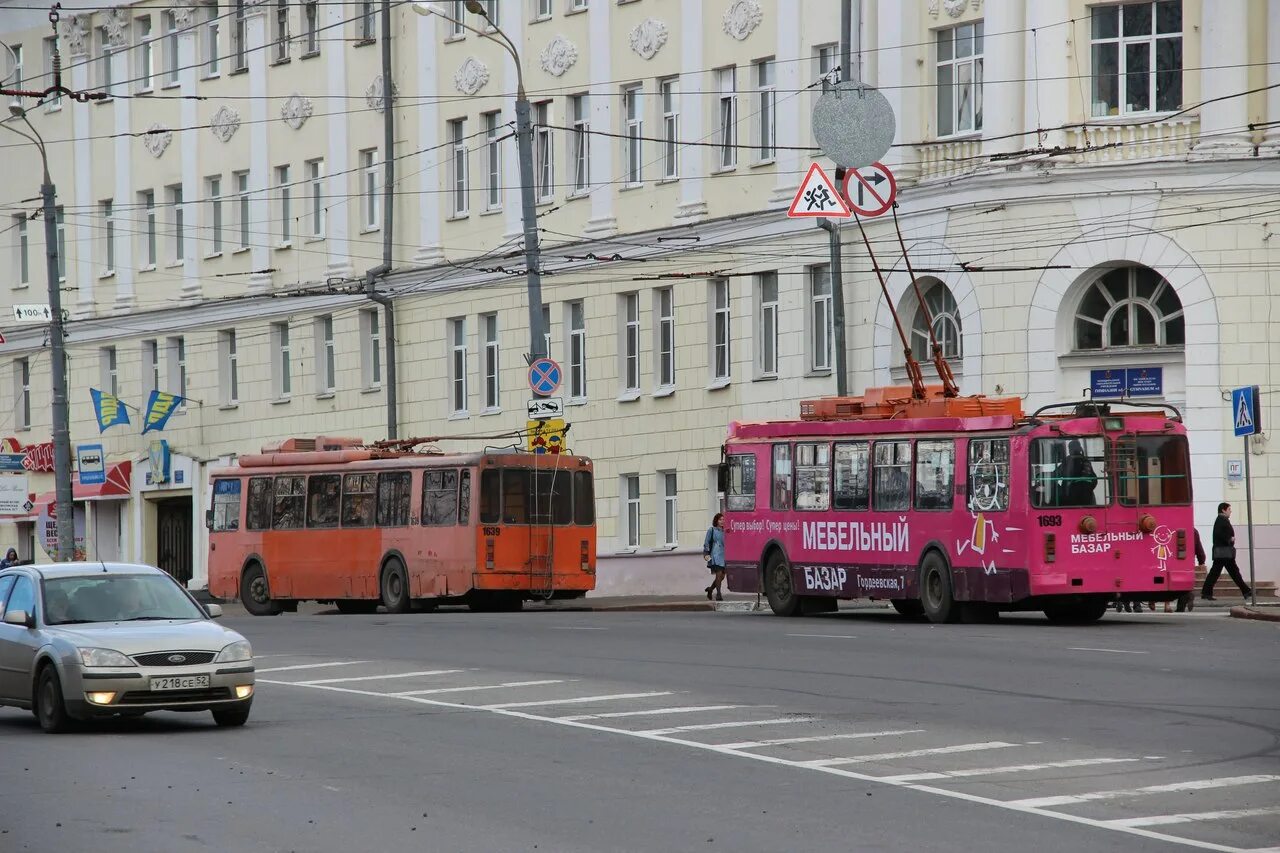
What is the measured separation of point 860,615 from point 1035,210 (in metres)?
8.95

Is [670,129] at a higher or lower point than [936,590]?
higher

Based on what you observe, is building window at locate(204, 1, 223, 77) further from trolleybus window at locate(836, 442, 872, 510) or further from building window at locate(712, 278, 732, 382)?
trolleybus window at locate(836, 442, 872, 510)

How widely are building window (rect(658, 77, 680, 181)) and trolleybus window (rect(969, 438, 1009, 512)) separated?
18.6 meters

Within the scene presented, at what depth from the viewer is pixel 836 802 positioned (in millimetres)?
13711

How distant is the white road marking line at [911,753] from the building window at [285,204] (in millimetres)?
45242

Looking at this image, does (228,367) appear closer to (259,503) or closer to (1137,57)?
(259,503)

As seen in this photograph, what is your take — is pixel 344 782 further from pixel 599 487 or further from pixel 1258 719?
A: pixel 599 487

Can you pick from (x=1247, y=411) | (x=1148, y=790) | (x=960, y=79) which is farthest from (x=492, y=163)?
(x=1148, y=790)

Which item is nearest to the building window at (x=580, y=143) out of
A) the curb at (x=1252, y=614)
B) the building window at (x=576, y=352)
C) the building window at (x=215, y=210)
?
the building window at (x=576, y=352)

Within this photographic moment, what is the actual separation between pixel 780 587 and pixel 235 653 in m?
18.2

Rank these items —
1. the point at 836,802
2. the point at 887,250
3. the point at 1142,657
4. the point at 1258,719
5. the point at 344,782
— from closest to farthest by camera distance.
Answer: the point at 836,802 → the point at 344,782 → the point at 1258,719 → the point at 1142,657 → the point at 887,250

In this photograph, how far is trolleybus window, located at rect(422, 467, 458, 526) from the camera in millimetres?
41188

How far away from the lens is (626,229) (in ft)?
166

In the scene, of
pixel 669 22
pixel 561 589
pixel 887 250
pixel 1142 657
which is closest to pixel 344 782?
pixel 1142 657
